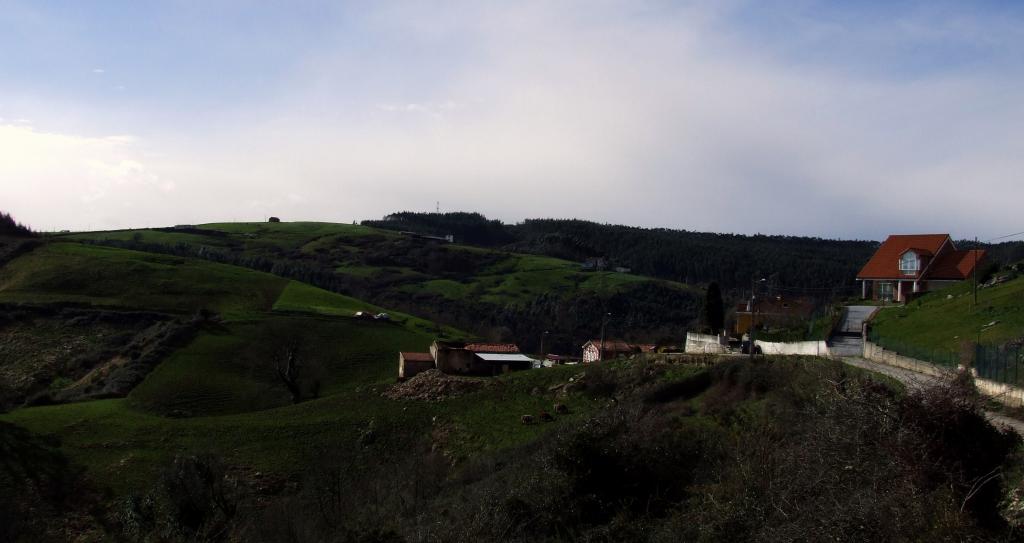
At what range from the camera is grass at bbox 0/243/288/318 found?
82.7 meters

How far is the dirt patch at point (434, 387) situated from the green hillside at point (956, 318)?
22.0 metres

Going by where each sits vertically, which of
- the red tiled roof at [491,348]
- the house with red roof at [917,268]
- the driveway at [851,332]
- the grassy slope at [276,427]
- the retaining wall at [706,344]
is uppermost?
the house with red roof at [917,268]

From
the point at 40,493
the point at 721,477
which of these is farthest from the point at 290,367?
the point at 721,477

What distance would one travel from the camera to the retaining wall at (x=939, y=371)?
22.7 metres

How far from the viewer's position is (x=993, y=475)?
12.1 meters

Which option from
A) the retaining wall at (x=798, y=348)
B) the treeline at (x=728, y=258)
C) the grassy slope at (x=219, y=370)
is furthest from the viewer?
the treeline at (x=728, y=258)

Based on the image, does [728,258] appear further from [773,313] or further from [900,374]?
[900,374]

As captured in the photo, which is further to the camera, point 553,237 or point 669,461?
point 553,237

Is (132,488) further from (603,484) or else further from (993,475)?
(993,475)

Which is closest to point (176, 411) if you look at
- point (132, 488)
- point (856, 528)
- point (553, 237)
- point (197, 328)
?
point (132, 488)

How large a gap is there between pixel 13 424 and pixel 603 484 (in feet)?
123

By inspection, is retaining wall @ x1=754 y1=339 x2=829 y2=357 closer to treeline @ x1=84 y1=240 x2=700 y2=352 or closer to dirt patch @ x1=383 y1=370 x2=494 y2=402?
dirt patch @ x1=383 y1=370 x2=494 y2=402

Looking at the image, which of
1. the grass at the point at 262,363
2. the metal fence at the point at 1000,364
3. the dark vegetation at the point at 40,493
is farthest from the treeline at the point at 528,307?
the metal fence at the point at 1000,364

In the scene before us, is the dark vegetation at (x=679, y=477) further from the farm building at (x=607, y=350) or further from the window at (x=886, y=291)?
the window at (x=886, y=291)
